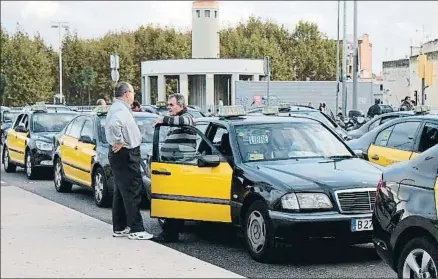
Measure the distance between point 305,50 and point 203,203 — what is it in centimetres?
7102

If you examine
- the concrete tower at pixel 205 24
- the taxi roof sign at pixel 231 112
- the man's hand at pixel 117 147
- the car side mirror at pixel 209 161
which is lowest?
the car side mirror at pixel 209 161

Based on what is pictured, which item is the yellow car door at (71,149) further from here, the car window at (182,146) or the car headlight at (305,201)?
the car headlight at (305,201)

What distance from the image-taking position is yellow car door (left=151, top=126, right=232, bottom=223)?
8.97m

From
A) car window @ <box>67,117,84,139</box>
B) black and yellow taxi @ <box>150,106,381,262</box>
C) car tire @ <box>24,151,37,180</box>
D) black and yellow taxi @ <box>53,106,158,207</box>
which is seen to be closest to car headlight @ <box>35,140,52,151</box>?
car tire @ <box>24,151,37,180</box>

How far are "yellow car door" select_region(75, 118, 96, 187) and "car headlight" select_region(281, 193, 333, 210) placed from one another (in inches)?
240

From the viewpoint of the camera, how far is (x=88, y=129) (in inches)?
559

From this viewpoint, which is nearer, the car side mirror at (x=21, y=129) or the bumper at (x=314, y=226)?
the bumper at (x=314, y=226)

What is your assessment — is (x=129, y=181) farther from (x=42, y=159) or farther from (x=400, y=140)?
(x=42, y=159)

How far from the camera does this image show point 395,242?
21.2ft

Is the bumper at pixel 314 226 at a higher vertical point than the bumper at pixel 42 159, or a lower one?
higher

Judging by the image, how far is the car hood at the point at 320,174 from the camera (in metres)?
8.06

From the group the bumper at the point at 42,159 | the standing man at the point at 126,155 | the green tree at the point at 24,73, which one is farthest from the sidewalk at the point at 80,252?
the green tree at the point at 24,73

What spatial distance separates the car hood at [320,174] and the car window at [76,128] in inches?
256

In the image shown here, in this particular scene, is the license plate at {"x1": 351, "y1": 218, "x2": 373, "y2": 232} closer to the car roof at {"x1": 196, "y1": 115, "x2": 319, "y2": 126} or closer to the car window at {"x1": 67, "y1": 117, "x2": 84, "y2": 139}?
the car roof at {"x1": 196, "y1": 115, "x2": 319, "y2": 126}
